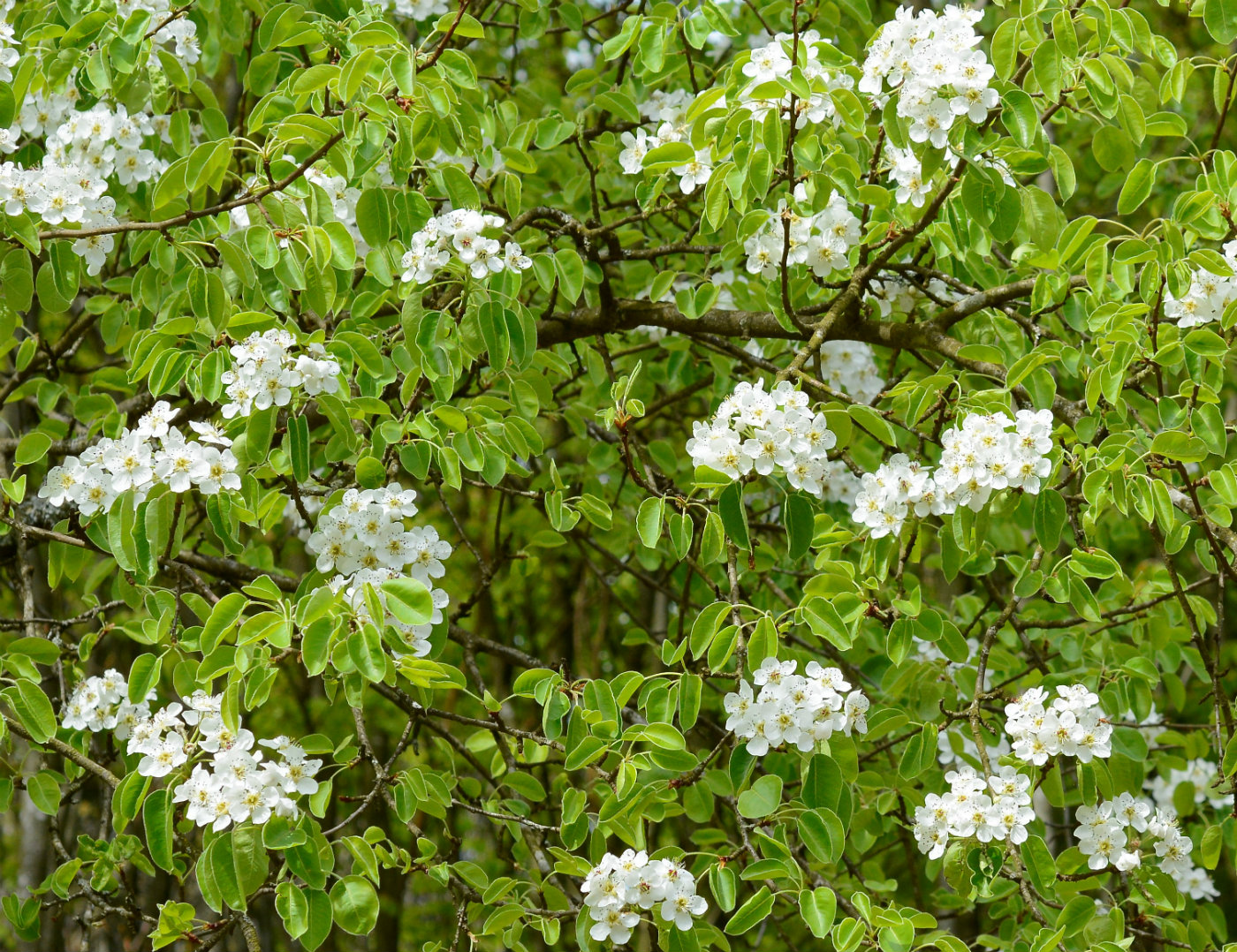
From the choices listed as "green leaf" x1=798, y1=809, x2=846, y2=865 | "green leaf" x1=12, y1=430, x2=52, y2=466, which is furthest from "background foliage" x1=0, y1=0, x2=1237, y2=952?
"green leaf" x1=12, y1=430, x2=52, y2=466

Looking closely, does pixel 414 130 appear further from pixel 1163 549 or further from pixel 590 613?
pixel 590 613

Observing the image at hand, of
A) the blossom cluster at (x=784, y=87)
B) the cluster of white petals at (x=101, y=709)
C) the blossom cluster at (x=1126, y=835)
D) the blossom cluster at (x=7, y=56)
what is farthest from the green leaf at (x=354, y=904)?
the blossom cluster at (x=7, y=56)

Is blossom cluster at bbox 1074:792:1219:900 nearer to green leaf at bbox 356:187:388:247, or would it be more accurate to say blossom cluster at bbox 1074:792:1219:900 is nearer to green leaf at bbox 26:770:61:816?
green leaf at bbox 356:187:388:247

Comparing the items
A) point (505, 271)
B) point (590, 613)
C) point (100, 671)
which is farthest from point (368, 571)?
point (590, 613)

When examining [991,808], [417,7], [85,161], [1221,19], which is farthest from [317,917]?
[1221,19]

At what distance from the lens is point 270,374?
76.3 inches

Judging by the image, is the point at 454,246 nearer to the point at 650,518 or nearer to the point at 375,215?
the point at 375,215

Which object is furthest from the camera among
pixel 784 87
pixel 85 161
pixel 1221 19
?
pixel 85 161

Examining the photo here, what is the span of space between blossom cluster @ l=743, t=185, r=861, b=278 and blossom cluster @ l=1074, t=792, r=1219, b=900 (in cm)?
116

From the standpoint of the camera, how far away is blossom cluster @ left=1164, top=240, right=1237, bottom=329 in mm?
2180

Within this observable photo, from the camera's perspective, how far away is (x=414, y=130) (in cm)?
203

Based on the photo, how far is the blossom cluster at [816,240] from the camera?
238 centimetres

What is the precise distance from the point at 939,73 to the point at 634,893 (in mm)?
1384

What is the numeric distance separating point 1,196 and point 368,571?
0.97 m
